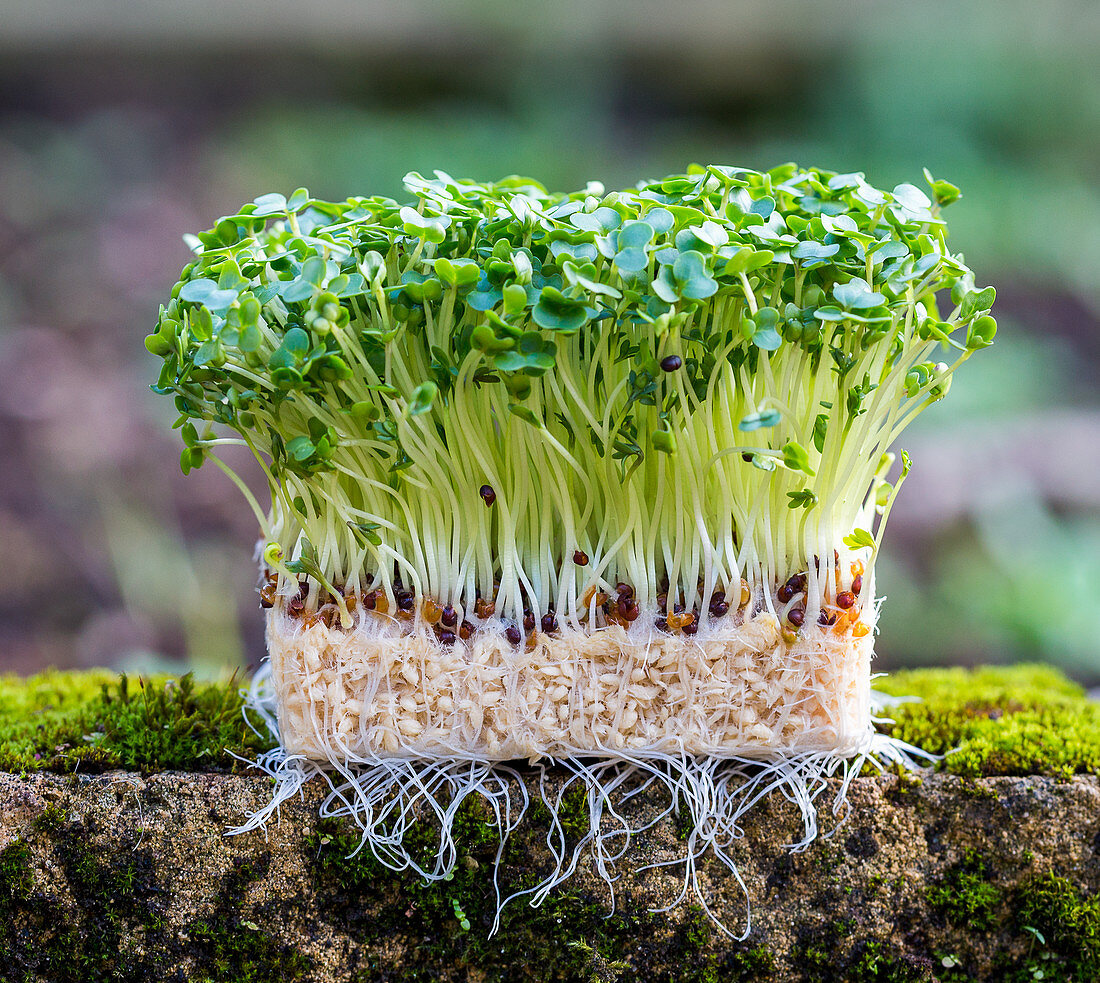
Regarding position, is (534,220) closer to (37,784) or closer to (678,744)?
(678,744)

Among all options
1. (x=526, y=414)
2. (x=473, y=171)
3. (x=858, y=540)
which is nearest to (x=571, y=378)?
(x=526, y=414)

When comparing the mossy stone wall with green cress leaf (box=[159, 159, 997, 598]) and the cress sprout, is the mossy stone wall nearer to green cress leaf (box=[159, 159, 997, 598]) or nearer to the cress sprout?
the cress sprout

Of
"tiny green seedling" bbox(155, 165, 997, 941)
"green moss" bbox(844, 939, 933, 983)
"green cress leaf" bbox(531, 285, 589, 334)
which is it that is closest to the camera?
"green cress leaf" bbox(531, 285, 589, 334)

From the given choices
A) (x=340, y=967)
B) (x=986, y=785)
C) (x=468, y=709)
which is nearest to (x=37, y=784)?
(x=340, y=967)

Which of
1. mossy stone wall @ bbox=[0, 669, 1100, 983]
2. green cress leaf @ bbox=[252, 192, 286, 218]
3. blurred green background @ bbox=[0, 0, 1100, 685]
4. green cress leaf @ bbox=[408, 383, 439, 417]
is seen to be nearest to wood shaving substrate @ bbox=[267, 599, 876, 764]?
→ mossy stone wall @ bbox=[0, 669, 1100, 983]

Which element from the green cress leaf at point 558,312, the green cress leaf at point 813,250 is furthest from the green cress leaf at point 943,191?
the green cress leaf at point 558,312

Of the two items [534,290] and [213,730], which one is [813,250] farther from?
[213,730]

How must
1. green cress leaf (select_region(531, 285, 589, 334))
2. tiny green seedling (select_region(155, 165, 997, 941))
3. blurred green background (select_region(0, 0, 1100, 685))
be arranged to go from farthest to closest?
blurred green background (select_region(0, 0, 1100, 685)) < tiny green seedling (select_region(155, 165, 997, 941)) < green cress leaf (select_region(531, 285, 589, 334))
